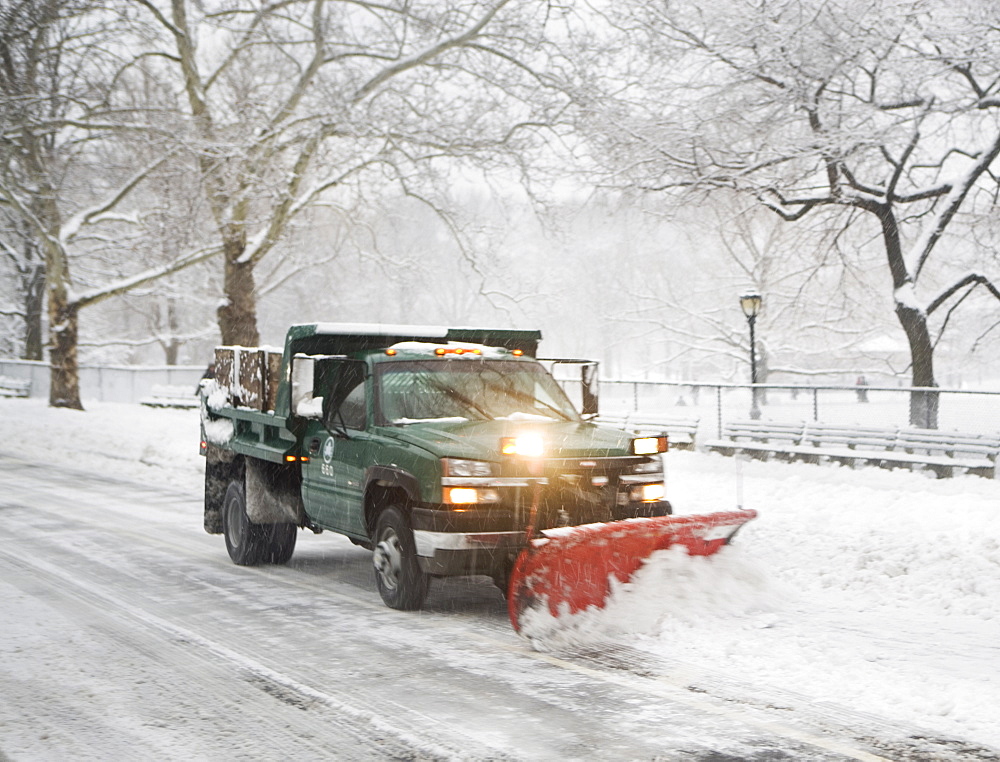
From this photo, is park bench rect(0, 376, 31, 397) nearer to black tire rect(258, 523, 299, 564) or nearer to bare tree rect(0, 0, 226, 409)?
bare tree rect(0, 0, 226, 409)

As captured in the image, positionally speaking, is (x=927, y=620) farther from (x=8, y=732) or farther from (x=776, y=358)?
(x=776, y=358)

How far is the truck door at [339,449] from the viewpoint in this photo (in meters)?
7.88

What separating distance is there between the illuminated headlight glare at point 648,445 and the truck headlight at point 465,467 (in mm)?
1160

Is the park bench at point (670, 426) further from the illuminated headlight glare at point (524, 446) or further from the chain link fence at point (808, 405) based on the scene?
the illuminated headlight glare at point (524, 446)

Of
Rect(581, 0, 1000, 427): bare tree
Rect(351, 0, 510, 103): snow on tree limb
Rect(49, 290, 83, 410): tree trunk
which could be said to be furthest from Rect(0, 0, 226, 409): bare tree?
Rect(581, 0, 1000, 427): bare tree

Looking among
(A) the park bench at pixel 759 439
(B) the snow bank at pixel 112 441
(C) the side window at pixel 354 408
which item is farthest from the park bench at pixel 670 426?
(C) the side window at pixel 354 408

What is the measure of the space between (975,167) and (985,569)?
470 inches

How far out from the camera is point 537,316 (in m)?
74.6

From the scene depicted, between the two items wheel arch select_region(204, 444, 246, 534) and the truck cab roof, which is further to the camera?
wheel arch select_region(204, 444, 246, 534)

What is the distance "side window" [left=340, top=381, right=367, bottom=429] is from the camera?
8.00 meters

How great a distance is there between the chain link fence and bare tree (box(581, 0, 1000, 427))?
0.43 meters

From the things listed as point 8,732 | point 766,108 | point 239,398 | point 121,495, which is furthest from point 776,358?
point 8,732

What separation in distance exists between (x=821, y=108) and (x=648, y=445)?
43.8 feet

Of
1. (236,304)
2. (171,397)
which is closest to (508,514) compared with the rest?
(236,304)
